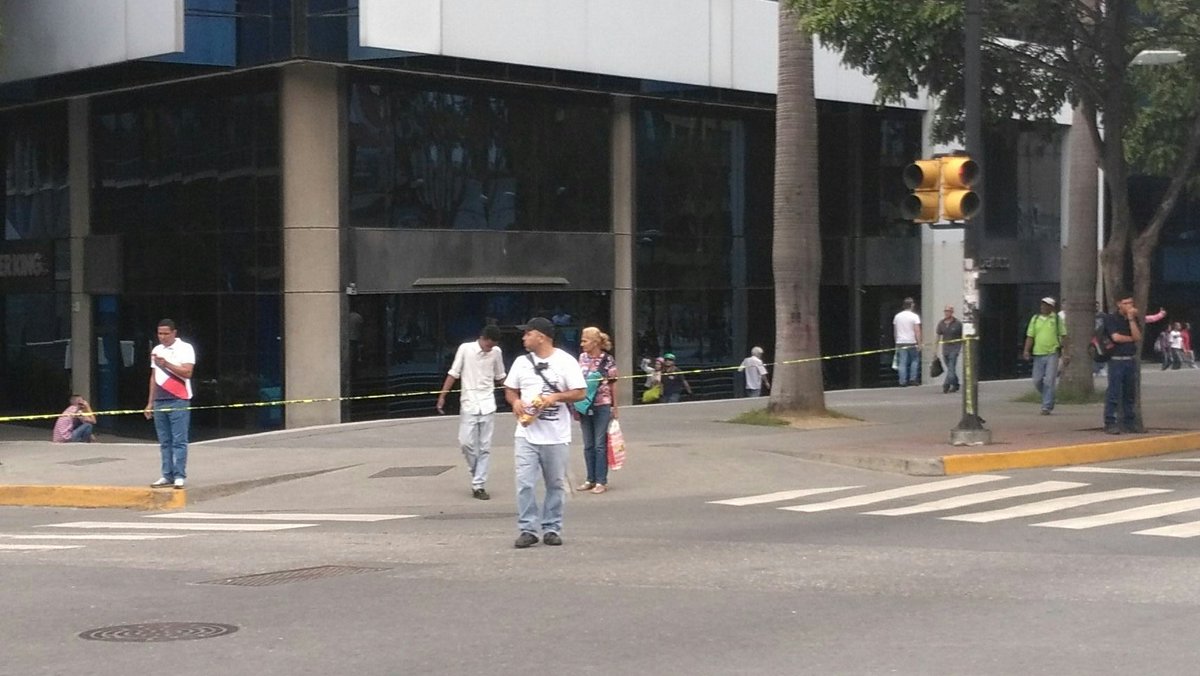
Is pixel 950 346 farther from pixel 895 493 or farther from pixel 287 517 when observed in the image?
pixel 287 517

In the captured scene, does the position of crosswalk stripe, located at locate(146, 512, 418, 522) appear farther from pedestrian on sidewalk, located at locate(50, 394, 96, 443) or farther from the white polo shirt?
pedestrian on sidewalk, located at locate(50, 394, 96, 443)

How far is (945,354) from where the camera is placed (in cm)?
3053

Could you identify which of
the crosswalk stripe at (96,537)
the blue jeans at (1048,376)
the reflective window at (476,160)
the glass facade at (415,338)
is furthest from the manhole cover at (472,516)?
the blue jeans at (1048,376)

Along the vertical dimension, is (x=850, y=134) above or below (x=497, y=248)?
above

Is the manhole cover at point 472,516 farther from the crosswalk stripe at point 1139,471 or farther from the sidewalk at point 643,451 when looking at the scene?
the crosswalk stripe at point 1139,471

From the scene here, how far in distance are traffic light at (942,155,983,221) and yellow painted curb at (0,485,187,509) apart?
8670mm

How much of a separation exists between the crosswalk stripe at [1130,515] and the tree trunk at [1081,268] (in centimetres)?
1242

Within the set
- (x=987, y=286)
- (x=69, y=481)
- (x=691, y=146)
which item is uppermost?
(x=691, y=146)

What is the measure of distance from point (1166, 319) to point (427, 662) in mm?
43496

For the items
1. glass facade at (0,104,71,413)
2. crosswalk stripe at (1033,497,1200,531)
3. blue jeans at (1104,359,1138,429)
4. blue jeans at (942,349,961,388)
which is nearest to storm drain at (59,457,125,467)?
glass facade at (0,104,71,413)

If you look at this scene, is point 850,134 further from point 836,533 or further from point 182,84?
point 836,533

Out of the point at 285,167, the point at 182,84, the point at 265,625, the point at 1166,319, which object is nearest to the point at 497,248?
the point at 285,167

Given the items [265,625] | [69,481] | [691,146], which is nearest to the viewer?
[265,625]

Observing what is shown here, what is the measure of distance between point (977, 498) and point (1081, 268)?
1290 cm
